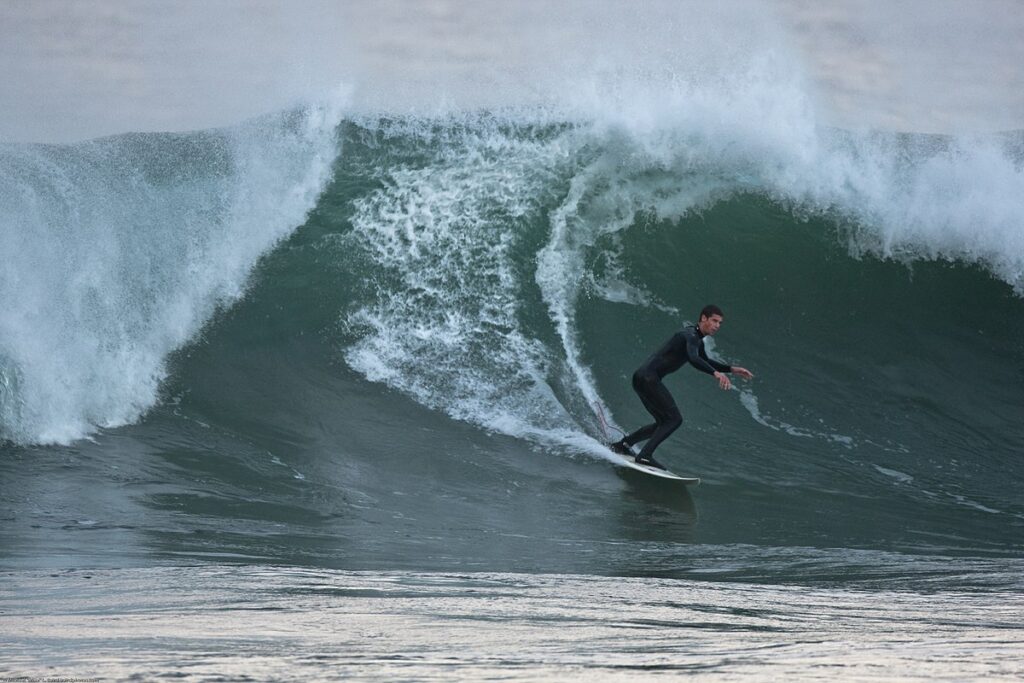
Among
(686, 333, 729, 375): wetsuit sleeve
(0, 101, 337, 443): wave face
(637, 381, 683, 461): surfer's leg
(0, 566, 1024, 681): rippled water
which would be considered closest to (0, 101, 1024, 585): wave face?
(0, 101, 337, 443): wave face

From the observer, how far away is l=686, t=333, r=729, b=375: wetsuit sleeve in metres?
8.65

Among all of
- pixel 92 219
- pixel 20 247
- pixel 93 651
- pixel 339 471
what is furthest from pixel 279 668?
pixel 92 219

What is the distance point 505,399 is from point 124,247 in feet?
12.5

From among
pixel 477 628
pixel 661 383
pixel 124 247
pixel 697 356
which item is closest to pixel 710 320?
pixel 697 356

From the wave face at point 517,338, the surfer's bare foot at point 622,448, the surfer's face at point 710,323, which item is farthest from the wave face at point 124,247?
the surfer's face at point 710,323

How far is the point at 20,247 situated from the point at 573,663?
7729mm

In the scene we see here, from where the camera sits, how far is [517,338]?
10.8 m

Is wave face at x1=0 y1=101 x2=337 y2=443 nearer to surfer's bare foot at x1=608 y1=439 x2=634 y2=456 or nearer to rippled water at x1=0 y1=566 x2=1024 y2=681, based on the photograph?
surfer's bare foot at x1=608 y1=439 x2=634 y2=456

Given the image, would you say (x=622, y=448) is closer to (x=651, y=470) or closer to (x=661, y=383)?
(x=651, y=470)

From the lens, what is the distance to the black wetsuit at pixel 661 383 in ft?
28.9

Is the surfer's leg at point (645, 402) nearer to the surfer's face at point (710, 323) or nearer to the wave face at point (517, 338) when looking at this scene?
the wave face at point (517, 338)

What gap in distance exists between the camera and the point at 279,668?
3.75 meters

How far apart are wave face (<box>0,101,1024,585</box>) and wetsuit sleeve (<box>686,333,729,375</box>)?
0.87m

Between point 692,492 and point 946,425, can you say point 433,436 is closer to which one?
point 692,492
